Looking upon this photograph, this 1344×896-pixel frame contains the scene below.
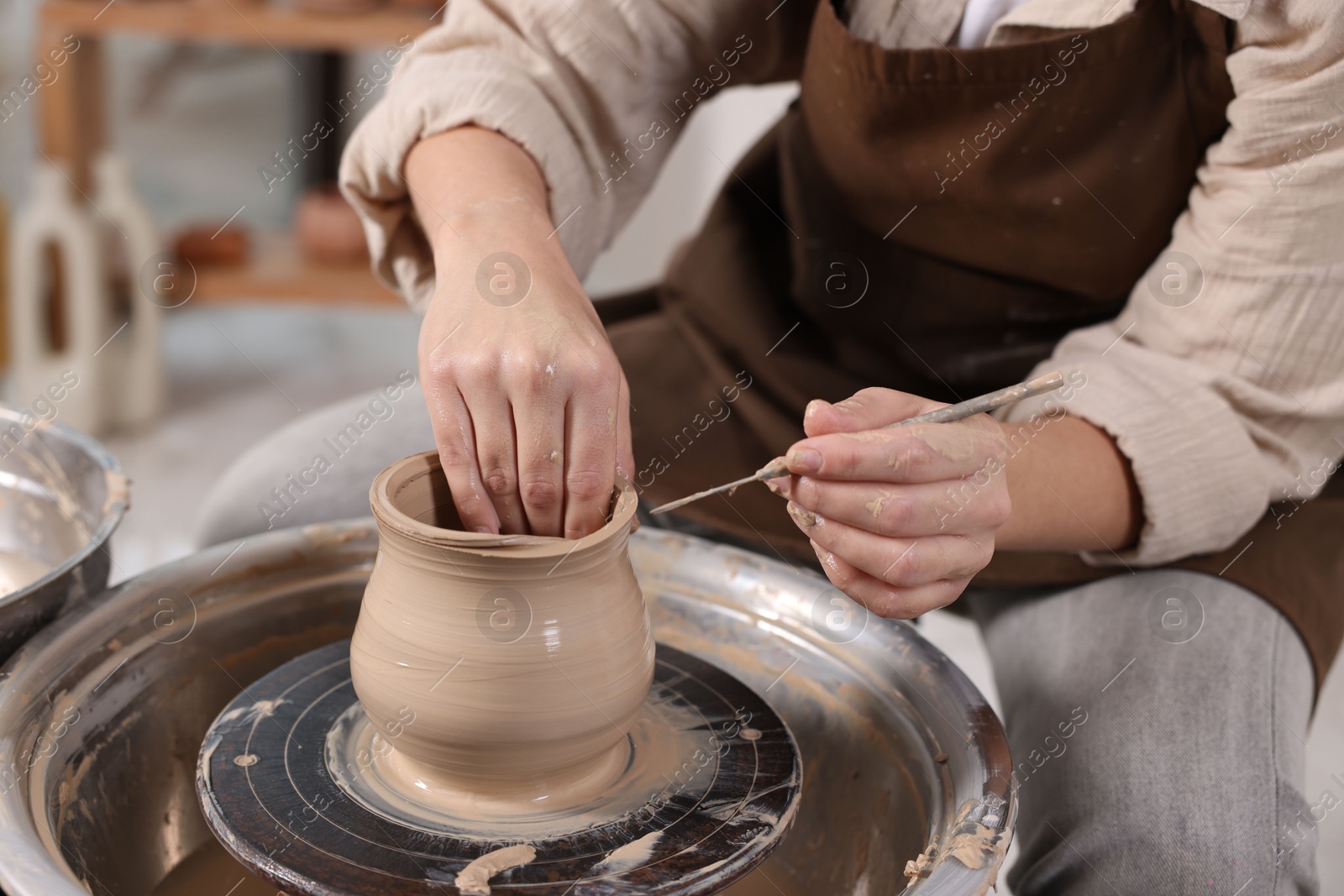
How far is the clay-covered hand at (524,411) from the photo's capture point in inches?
35.6

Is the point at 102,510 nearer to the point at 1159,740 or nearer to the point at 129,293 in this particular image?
the point at 1159,740

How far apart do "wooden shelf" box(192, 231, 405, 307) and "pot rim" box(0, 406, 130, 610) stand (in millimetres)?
1823

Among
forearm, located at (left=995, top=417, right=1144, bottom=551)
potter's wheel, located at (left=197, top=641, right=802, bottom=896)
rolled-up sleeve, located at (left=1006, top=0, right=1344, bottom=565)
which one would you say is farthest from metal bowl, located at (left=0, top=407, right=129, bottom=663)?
rolled-up sleeve, located at (left=1006, top=0, right=1344, bottom=565)

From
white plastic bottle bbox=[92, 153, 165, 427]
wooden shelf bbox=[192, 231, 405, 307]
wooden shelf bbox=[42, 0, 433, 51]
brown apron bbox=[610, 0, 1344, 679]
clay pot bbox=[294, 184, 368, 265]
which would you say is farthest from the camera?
clay pot bbox=[294, 184, 368, 265]

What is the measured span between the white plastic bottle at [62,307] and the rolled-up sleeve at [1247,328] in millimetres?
2456

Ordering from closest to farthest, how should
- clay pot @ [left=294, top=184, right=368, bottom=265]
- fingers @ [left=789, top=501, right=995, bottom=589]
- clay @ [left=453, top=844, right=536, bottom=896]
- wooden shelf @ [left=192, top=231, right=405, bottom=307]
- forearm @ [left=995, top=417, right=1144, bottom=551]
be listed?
clay @ [left=453, top=844, right=536, bottom=896] → fingers @ [left=789, top=501, right=995, bottom=589] → forearm @ [left=995, top=417, right=1144, bottom=551] → wooden shelf @ [left=192, top=231, right=405, bottom=307] → clay pot @ [left=294, top=184, right=368, bottom=265]

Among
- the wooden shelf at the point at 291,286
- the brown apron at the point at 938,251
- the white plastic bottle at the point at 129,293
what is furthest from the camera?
the wooden shelf at the point at 291,286

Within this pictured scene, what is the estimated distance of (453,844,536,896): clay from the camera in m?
0.79

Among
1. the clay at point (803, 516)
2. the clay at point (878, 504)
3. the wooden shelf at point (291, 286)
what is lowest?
the wooden shelf at point (291, 286)

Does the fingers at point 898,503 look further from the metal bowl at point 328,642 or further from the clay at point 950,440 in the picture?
the metal bowl at point 328,642

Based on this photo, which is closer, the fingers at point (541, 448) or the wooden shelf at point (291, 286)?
the fingers at point (541, 448)

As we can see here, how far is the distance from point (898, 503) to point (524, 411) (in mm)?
299

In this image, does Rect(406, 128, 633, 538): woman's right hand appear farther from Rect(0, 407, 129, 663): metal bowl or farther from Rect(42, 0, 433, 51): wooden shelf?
Rect(42, 0, 433, 51): wooden shelf

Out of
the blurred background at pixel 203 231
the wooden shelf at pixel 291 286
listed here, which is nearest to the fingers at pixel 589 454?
the blurred background at pixel 203 231
